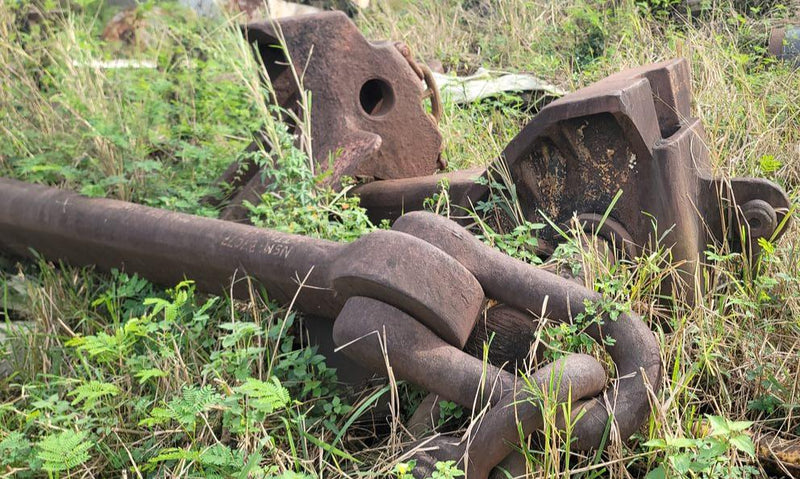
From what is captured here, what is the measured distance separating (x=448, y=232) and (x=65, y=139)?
2834mm

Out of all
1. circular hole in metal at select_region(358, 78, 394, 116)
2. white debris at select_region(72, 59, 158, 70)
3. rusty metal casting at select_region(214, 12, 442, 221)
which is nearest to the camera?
rusty metal casting at select_region(214, 12, 442, 221)

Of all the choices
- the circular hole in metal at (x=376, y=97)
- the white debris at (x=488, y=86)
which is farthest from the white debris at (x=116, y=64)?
the white debris at (x=488, y=86)

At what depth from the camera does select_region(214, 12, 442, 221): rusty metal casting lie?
3.45m

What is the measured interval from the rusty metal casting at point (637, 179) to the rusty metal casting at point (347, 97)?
96cm

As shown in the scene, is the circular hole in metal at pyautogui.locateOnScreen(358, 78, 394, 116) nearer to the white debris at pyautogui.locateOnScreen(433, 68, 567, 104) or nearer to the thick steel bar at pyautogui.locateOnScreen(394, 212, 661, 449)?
the white debris at pyautogui.locateOnScreen(433, 68, 567, 104)

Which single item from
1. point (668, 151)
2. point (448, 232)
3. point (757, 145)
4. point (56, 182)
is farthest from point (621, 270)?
point (56, 182)

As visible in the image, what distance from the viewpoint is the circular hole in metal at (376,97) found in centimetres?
360

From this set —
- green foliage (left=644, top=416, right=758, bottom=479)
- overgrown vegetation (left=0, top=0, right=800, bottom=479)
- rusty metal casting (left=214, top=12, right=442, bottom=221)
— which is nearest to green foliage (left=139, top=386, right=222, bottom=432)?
overgrown vegetation (left=0, top=0, right=800, bottom=479)

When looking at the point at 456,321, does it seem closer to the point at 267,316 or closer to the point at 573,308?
the point at 573,308

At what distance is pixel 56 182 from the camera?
406cm

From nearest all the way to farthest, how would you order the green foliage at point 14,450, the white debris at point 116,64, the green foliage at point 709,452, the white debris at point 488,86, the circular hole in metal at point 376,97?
1. the green foliage at point 709,452
2. the green foliage at point 14,450
3. the circular hole in metal at point 376,97
4. the white debris at point 116,64
5. the white debris at point 488,86

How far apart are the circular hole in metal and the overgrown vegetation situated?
1.40 ft

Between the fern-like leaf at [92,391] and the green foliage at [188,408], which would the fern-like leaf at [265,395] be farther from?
the fern-like leaf at [92,391]

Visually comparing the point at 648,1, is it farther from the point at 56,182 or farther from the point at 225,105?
the point at 56,182
